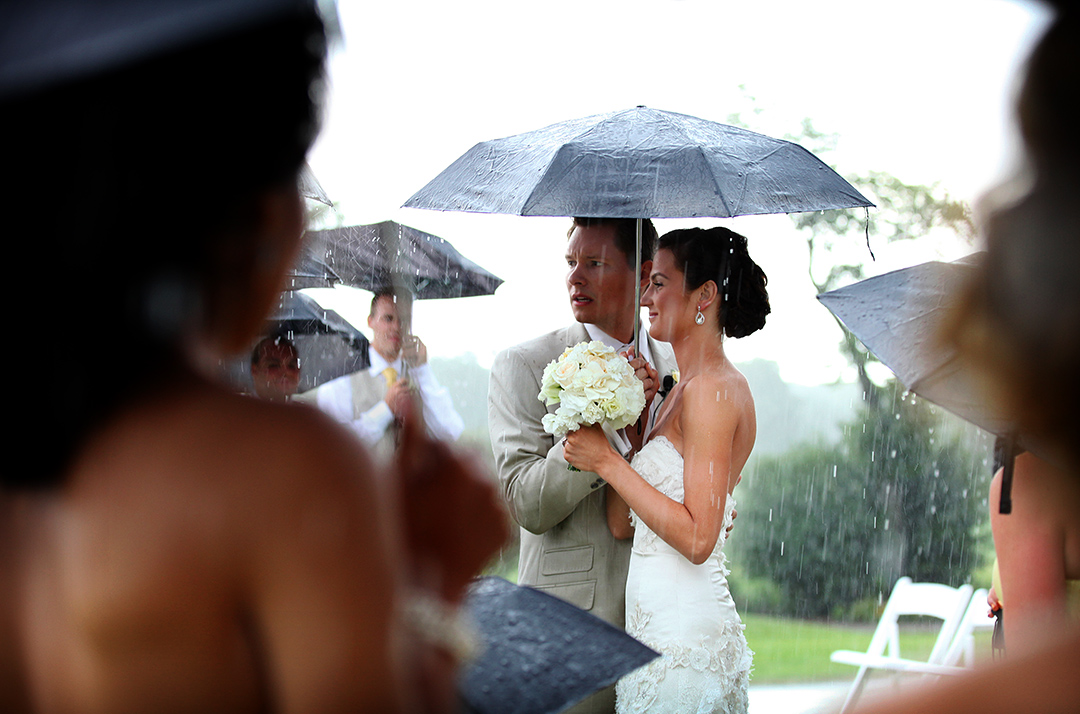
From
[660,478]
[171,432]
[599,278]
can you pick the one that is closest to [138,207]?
[171,432]

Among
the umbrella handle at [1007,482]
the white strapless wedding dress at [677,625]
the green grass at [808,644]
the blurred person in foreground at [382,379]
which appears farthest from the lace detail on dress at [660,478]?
the green grass at [808,644]

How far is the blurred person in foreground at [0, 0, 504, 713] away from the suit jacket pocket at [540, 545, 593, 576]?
271 centimetres

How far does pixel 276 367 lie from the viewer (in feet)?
16.3

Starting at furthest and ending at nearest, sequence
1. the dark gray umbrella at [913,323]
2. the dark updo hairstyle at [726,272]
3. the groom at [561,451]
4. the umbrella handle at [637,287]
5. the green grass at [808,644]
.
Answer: the green grass at [808,644]
the umbrella handle at [637,287]
the dark updo hairstyle at [726,272]
the groom at [561,451]
the dark gray umbrella at [913,323]

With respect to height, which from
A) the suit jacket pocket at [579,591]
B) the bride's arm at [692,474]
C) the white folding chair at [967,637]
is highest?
the bride's arm at [692,474]

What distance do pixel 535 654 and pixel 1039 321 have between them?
2.35 ft

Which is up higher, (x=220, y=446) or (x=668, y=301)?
(x=668, y=301)

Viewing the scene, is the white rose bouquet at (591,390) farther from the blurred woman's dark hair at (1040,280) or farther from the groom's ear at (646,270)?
the blurred woman's dark hair at (1040,280)

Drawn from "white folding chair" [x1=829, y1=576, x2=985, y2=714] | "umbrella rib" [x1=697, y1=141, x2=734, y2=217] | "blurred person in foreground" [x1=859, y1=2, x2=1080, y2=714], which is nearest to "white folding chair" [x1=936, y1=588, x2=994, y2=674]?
"white folding chair" [x1=829, y1=576, x2=985, y2=714]

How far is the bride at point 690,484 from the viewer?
3.31 meters

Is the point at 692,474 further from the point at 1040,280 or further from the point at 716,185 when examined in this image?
the point at 1040,280

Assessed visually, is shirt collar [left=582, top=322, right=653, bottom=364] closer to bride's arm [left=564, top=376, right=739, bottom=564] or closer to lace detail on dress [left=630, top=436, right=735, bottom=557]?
lace detail on dress [left=630, top=436, right=735, bottom=557]

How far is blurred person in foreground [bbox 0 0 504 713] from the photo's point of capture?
2.67 feet

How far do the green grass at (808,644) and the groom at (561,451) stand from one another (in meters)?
5.32
